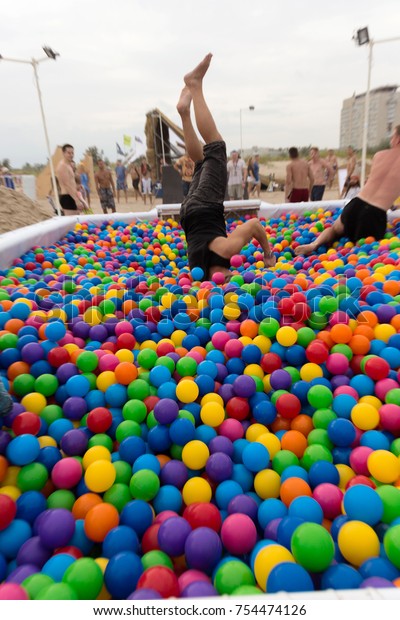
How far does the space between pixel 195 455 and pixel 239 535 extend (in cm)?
28

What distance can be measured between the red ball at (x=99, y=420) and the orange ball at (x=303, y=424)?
0.65 metres

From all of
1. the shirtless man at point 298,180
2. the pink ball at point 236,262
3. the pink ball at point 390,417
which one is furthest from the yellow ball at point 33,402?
the shirtless man at point 298,180

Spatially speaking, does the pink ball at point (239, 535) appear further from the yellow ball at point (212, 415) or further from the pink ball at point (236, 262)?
the pink ball at point (236, 262)

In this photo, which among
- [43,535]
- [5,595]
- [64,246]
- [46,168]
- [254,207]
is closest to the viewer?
[5,595]

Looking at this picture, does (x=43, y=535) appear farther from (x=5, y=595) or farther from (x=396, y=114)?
Answer: (x=396, y=114)

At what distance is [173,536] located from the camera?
97 centimetres

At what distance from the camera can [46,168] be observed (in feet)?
53.1

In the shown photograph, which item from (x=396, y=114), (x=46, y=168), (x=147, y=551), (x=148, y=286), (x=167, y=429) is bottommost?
(x=147, y=551)

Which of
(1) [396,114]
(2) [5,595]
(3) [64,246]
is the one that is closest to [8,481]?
(2) [5,595]

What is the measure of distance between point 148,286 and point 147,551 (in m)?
1.60

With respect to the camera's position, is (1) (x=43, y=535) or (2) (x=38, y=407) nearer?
(1) (x=43, y=535)

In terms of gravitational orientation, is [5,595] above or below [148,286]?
below

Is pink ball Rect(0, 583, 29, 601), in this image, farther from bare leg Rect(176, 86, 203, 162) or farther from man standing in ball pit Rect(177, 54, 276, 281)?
bare leg Rect(176, 86, 203, 162)

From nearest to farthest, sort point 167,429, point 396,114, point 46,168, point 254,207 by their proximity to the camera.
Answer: point 167,429, point 254,207, point 396,114, point 46,168
